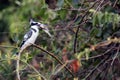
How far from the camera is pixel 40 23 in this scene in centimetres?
491

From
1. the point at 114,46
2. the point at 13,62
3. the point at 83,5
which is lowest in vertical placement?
the point at 13,62

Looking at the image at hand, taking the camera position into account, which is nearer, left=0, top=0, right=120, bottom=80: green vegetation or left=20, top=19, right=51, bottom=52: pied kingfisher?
left=0, top=0, right=120, bottom=80: green vegetation

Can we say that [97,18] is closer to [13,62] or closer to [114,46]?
[114,46]

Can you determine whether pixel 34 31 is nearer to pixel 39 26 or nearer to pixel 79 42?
pixel 39 26

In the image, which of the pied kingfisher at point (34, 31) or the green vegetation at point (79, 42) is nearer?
the green vegetation at point (79, 42)

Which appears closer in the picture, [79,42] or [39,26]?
[79,42]

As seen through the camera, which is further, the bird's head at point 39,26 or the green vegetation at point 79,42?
the bird's head at point 39,26

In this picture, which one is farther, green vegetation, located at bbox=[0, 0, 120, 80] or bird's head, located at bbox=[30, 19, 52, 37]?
bird's head, located at bbox=[30, 19, 52, 37]

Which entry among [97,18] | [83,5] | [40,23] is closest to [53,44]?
[40,23]

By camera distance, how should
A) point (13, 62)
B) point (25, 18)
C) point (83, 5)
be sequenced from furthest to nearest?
point (25, 18) → point (13, 62) → point (83, 5)

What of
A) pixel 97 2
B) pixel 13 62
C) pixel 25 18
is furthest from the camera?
pixel 25 18

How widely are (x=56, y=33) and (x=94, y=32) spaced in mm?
1034

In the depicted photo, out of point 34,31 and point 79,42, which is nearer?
point 79,42

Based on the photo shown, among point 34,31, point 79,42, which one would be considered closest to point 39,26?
point 34,31
